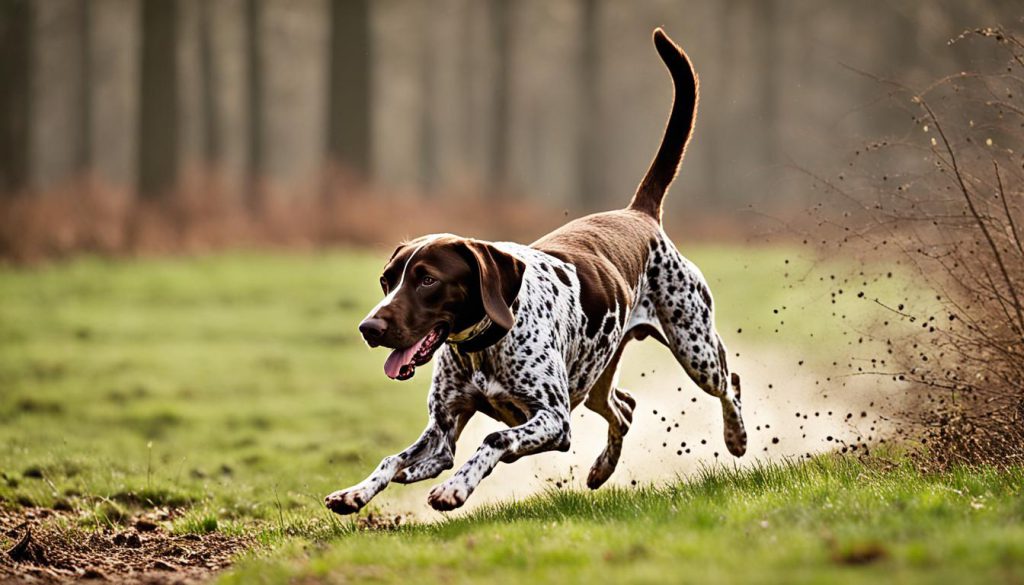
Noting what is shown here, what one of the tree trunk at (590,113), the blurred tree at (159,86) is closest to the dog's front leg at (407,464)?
the blurred tree at (159,86)

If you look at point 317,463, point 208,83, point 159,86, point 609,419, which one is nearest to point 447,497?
point 609,419

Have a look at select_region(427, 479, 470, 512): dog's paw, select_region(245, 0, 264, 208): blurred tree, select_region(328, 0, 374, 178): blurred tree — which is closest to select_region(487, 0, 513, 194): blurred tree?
select_region(245, 0, 264, 208): blurred tree

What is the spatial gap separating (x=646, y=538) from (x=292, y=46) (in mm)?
41435

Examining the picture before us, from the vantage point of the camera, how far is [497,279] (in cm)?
556

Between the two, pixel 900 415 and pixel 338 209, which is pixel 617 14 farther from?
pixel 900 415

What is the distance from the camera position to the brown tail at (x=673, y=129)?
23.7 ft

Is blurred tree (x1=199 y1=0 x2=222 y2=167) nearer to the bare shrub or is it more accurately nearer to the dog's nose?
the bare shrub

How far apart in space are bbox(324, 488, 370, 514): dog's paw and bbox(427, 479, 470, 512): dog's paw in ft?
1.22

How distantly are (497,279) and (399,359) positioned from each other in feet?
2.01

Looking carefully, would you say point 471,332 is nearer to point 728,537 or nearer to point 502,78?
point 728,537

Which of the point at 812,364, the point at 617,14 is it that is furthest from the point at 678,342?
the point at 617,14

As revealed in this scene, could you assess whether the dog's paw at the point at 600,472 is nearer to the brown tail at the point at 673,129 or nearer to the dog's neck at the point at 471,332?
the brown tail at the point at 673,129

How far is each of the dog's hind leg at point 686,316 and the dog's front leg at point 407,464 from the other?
167 centimetres

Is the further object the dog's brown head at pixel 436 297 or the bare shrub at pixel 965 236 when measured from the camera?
the bare shrub at pixel 965 236
